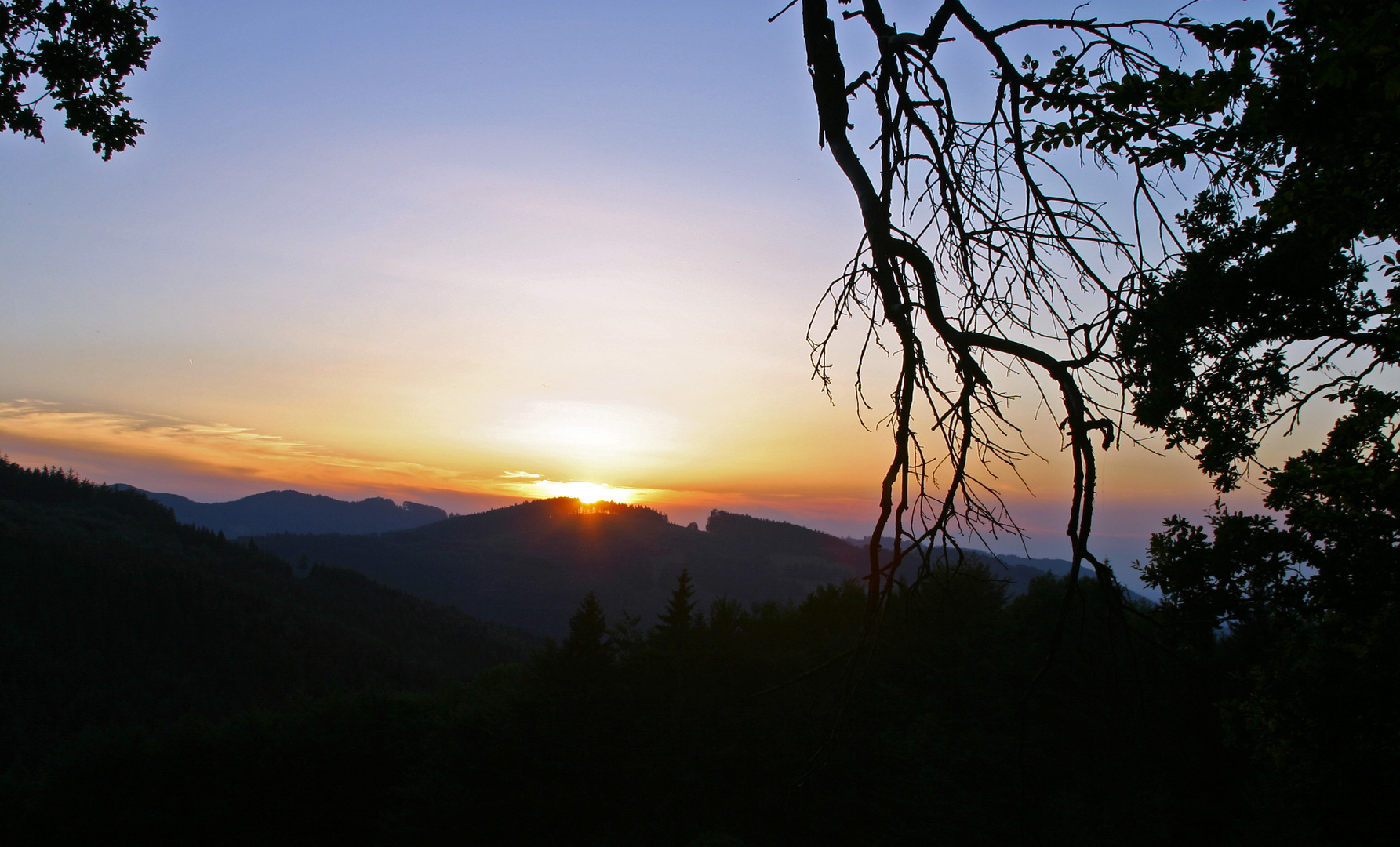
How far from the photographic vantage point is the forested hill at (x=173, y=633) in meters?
86.9

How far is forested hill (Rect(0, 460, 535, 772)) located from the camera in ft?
285

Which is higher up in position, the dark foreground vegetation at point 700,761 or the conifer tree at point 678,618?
the conifer tree at point 678,618

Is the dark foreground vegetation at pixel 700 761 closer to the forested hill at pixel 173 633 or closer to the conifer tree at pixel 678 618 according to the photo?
the conifer tree at pixel 678 618

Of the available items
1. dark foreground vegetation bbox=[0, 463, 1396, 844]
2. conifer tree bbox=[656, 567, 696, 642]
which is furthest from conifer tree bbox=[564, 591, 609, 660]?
conifer tree bbox=[656, 567, 696, 642]

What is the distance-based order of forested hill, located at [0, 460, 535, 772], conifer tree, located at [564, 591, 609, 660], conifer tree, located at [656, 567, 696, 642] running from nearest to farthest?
1. conifer tree, located at [564, 591, 609, 660]
2. conifer tree, located at [656, 567, 696, 642]
3. forested hill, located at [0, 460, 535, 772]

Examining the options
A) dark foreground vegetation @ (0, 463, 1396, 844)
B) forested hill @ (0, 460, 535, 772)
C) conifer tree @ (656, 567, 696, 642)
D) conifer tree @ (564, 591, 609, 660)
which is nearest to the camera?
dark foreground vegetation @ (0, 463, 1396, 844)

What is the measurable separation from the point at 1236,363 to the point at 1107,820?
16989 millimetres

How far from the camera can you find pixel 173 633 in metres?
100

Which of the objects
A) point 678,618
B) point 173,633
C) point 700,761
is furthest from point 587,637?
point 173,633

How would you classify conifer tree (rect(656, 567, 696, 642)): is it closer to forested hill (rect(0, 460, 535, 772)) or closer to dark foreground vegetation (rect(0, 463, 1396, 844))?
dark foreground vegetation (rect(0, 463, 1396, 844))

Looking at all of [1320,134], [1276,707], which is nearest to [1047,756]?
[1276,707]

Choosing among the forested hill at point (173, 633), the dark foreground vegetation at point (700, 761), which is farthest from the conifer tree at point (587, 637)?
the forested hill at point (173, 633)

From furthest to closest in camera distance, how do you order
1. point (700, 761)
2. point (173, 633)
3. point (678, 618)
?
1. point (173, 633)
2. point (678, 618)
3. point (700, 761)

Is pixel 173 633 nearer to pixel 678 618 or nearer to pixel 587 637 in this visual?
pixel 587 637
